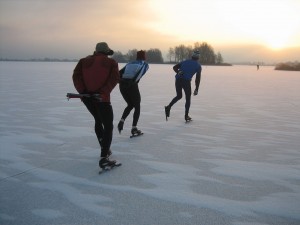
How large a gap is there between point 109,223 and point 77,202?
0.55 meters

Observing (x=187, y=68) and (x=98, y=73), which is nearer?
(x=98, y=73)

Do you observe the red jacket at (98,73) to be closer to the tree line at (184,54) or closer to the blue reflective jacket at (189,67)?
the blue reflective jacket at (189,67)

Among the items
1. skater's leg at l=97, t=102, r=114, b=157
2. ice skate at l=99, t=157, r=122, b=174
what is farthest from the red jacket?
ice skate at l=99, t=157, r=122, b=174

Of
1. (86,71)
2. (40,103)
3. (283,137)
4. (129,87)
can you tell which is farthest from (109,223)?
(40,103)

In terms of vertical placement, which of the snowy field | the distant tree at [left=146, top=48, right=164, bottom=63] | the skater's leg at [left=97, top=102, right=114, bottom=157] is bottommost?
the snowy field

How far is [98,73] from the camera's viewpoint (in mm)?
3682

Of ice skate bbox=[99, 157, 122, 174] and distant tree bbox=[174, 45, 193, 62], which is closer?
ice skate bbox=[99, 157, 122, 174]

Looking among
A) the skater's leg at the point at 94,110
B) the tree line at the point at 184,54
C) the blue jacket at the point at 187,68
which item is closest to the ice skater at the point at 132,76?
the skater's leg at the point at 94,110

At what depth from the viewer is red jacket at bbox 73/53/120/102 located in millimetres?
3676

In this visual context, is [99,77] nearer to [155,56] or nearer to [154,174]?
[154,174]

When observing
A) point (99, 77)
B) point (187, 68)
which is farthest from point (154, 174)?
point (187, 68)

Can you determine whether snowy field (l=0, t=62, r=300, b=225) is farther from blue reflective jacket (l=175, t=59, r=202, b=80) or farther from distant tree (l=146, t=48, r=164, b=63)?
distant tree (l=146, t=48, r=164, b=63)

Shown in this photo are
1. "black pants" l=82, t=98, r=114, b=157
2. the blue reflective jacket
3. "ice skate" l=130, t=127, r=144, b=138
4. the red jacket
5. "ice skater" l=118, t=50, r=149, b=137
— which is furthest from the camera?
the blue reflective jacket

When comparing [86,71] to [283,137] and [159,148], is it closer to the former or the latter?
[159,148]
